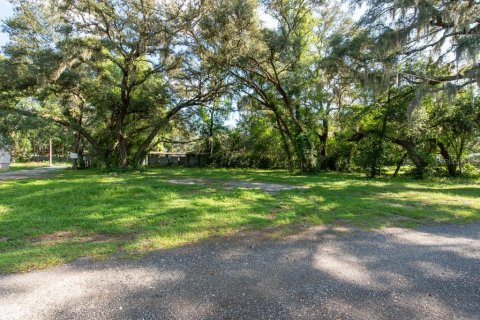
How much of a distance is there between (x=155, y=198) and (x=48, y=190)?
3.35 meters

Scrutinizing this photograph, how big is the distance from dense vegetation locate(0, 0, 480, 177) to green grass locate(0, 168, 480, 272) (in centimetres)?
517

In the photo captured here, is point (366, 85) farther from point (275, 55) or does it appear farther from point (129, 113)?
point (129, 113)

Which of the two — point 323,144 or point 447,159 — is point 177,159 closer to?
point 323,144

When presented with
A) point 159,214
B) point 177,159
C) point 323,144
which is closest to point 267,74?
point 323,144

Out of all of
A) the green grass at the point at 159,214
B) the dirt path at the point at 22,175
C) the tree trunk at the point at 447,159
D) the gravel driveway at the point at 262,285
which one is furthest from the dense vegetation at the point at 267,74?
the gravel driveway at the point at 262,285

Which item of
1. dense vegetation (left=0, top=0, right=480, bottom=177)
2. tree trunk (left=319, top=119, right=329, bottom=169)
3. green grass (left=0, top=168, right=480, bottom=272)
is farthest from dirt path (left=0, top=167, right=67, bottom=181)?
tree trunk (left=319, top=119, right=329, bottom=169)

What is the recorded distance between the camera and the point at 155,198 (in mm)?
6816

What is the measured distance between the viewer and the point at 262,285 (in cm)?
250

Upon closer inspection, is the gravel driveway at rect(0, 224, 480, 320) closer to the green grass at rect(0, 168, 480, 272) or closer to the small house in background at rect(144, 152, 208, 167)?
the green grass at rect(0, 168, 480, 272)


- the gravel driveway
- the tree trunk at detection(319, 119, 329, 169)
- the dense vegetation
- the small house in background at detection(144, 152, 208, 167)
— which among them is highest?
the dense vegetation

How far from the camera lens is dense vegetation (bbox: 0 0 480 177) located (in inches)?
388

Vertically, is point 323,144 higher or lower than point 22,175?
higher

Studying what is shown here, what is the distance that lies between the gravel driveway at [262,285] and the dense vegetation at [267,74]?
8276 mm

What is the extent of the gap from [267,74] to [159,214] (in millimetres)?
11309
